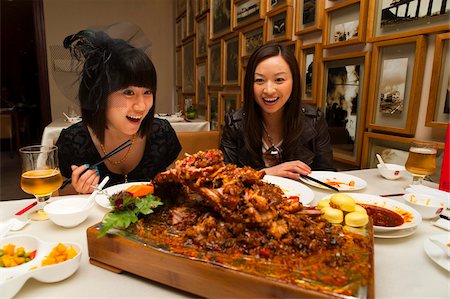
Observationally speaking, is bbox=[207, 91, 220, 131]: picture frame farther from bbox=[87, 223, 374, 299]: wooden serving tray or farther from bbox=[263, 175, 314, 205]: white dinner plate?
bbox=[87, 223, 374, 299]: wooden serving tray

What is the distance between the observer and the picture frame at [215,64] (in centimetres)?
380

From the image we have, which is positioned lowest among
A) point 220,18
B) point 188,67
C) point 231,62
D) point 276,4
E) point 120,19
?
point 231,62

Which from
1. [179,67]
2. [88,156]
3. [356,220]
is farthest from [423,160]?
[179,67]

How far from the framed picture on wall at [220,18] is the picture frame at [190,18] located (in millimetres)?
915

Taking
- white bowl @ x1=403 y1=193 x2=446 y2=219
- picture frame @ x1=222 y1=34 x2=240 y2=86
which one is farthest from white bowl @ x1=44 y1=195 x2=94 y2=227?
picture frame @ x1=222 y1=34 x2=240 y2=86

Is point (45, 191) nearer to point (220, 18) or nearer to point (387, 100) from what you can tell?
point (387, 100)

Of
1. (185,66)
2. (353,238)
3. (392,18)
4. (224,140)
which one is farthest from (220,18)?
(353,238)

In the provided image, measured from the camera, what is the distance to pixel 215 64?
13.0 feet

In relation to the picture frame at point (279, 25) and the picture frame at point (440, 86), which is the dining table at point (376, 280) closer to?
the picture frame at point (440, 86)

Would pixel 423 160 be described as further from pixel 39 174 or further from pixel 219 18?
pixel 219 18

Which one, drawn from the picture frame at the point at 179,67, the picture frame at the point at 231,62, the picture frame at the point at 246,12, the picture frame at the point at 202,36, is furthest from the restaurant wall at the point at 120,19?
the picture frame at the point at 246,12

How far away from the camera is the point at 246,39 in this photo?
3119 millimetres

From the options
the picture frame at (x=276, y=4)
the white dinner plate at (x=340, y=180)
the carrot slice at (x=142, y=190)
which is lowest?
the white dinner plate at (x=340, y=180)

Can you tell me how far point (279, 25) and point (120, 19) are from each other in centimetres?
449
